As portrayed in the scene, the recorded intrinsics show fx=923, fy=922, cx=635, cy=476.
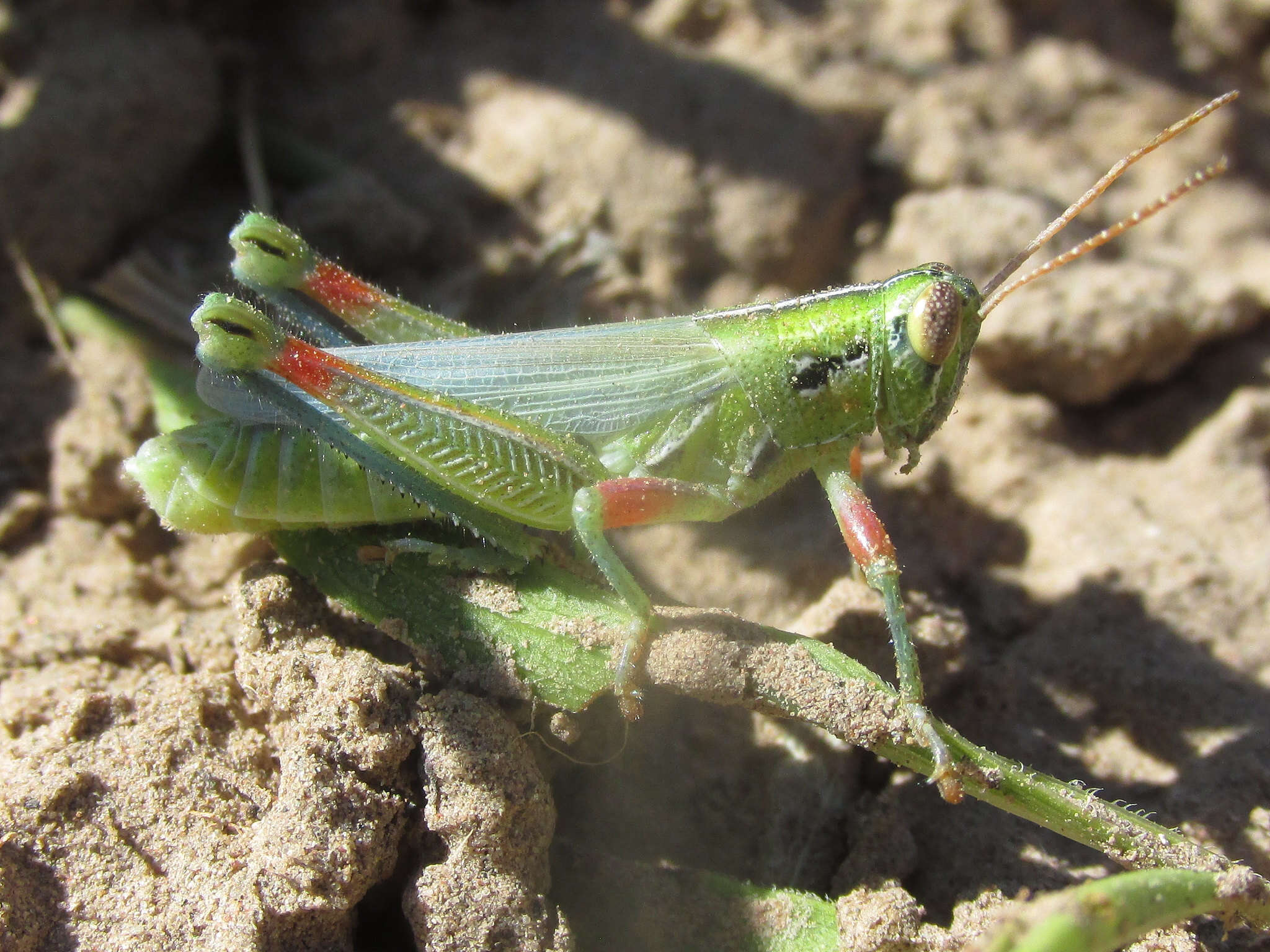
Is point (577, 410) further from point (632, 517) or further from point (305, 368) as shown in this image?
point (305, 368)

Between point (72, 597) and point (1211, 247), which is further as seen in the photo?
point (1211, 247)

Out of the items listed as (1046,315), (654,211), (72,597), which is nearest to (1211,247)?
(1046,315)

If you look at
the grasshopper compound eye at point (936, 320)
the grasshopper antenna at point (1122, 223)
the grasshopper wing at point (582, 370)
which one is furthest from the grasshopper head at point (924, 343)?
the grasshopper wing at point (582, 370)

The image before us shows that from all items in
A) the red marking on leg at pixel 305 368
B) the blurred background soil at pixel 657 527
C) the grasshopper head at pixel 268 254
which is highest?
the grasshopper head at pixel 268 254

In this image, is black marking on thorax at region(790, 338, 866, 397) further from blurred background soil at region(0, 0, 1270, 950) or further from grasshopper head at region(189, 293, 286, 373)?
grasshopper head at region(189, 293, 286, 373)

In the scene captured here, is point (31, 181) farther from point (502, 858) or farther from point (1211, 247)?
point (1211, 247)

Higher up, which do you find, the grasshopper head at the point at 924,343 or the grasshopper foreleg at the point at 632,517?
the grasshopper head at the point at 924,343

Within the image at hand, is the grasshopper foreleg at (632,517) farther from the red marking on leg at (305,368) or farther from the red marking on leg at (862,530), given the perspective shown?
the red marking on leg at (305,368)
